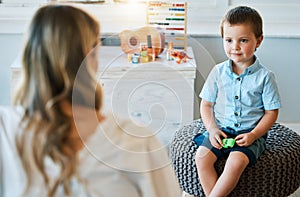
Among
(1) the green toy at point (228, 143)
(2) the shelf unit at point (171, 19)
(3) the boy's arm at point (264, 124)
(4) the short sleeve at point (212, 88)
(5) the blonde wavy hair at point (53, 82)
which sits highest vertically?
(5) the blonde wavy hair at point (53, 82)

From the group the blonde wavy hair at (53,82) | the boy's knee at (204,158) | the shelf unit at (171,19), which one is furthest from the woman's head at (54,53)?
the shelf unit at (171,19)

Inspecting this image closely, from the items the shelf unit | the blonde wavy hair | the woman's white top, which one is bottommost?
the shelf unit

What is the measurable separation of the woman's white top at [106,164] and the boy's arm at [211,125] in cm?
91

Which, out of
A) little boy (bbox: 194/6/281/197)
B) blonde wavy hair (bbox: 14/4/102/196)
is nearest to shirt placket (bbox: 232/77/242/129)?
little boy (bbox: 194/6/281/197)

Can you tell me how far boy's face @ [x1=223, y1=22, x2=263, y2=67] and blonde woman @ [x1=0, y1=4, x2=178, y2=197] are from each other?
3.37 ft

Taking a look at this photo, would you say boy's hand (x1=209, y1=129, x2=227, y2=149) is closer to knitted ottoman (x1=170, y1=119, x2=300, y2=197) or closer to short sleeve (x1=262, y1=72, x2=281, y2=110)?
knitted ottoman (x1=170, y1=119, x2=300, y2=197)

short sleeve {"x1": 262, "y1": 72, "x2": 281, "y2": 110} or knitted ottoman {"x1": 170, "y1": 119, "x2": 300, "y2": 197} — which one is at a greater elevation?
short sleeve {"x1": 262, "y1": 72, "x2": 281, "y2": 110}

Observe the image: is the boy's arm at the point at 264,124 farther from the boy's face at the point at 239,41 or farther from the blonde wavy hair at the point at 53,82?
the blonde wavy hair at the point at 53,82

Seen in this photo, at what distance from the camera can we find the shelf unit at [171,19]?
8.66 feet

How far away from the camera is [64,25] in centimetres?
98

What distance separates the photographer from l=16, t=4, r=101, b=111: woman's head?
3.20ft

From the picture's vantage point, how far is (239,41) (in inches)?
81.8

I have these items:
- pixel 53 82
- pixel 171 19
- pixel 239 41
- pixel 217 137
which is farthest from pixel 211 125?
pixel 53 82

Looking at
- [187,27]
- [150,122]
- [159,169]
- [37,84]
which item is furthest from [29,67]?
[187,27]
